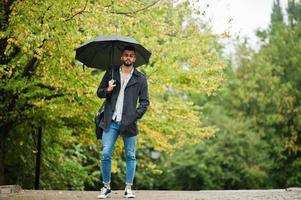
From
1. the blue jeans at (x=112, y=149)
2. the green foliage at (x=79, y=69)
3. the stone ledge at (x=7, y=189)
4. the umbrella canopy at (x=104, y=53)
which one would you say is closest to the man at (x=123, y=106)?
the blue jeans at (x=112, y=149)

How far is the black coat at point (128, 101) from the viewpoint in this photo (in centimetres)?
698

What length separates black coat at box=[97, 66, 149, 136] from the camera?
6.98 m

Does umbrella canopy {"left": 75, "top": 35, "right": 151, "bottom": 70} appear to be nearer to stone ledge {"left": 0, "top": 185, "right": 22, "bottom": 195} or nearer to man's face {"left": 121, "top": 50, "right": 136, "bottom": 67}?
man's face {"left": 121, "top": 50, "right": 136, "bottom": 67}

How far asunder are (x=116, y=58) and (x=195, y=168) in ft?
83.2

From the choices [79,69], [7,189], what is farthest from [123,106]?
[79,69]

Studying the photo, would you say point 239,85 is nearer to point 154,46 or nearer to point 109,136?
point 154,46

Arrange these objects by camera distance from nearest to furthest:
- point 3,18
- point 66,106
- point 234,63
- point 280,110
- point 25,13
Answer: point 25,13 < point 3,18 < point 66,106 < point 280,110 < point 234,63

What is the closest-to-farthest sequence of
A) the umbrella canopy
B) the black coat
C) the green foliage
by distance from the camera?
1. the black coat
2. the umbrella canopy
3. the green foliage

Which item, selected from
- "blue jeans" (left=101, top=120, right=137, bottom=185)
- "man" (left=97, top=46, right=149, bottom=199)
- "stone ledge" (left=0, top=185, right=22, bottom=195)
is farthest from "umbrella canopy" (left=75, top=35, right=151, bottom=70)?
"stone ledge" (left=0, top=185, right=22, bottom=195)

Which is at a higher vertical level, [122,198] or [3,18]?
[3,18]

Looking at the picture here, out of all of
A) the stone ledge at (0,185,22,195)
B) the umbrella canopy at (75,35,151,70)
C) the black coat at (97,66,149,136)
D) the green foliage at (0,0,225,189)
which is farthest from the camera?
the stone ledge at (0,185,22,195)

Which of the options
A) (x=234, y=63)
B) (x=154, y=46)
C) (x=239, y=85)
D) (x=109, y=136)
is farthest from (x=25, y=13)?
(x=234, y=63)

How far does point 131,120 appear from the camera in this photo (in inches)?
275

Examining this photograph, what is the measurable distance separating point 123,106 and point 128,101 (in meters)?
0.10
